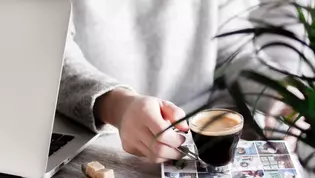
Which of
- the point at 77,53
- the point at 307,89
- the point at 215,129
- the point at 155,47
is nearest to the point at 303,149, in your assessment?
the point at 307,89

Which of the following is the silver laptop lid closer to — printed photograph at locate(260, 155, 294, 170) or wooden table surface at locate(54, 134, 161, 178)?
wooden table surface at locate(54, 134, 161, 178)

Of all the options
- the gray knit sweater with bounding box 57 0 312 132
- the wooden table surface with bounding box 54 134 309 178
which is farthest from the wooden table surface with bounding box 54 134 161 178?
the gray knit sweater with bounding box 57 0 312 132

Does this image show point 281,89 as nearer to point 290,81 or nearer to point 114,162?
point 290,81

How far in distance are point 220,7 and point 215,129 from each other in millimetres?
537

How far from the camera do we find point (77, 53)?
0.93 meters

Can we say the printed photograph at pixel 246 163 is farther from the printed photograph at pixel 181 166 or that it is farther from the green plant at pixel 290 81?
the green plant at pixel 290 81

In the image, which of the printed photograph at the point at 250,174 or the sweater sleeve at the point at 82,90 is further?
the sweater sleeve at the point at 82,90

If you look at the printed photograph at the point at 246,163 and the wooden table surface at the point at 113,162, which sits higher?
the printed photograph at the point at 246,163

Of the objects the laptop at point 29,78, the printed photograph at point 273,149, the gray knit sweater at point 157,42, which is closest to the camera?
the laptop at point 29,78

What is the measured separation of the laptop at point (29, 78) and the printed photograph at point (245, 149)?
0.86 feet

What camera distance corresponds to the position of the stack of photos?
0.65m

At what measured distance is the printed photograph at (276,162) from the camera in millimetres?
663

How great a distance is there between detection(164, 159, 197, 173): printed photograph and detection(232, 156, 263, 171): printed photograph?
0.05 m

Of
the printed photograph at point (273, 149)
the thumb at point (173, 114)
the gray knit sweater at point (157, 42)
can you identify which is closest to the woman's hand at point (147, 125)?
the thumb at point (173, 114)
